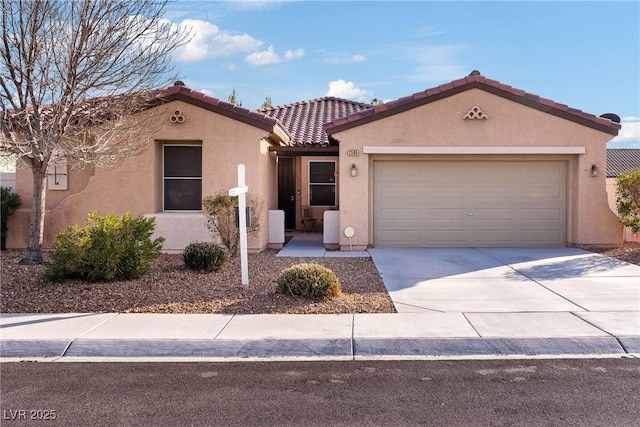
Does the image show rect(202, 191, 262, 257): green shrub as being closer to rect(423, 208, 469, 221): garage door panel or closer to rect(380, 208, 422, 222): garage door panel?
rect(380, 208, 422, 222): garage door panel

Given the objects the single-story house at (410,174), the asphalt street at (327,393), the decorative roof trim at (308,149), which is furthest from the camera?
the decorative roof trim at (308,149)

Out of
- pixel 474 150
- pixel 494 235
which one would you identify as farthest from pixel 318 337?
pixel 494 235

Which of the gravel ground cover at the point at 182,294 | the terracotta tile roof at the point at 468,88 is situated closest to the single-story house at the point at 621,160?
the terracotta tile roof at the point at 468,88

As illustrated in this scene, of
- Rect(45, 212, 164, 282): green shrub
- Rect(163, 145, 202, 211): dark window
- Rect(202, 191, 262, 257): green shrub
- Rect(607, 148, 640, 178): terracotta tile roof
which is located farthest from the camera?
Rect(607, 148, 640, 178): terracotta tile roof

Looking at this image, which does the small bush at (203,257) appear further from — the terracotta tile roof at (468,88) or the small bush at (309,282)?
the terracotta tile roof at (468,88)

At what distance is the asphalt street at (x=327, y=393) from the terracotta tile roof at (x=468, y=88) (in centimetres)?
864

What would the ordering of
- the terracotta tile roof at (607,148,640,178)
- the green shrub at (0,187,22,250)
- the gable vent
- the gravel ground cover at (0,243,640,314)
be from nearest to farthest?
the gravel ground cover at (0,243,640,314) → the green shrub at (0,187,22,250) → the gable vent → the terracotta tile roof at (607,148,640,178)

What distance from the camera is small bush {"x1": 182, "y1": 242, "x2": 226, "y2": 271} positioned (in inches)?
421

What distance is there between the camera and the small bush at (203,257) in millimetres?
10695

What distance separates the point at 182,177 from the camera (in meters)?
14.3

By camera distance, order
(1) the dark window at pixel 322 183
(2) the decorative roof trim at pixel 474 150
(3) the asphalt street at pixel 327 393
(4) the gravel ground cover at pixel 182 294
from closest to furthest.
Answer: (3) the asphalt street at pixel 327 393, (4) the gravel ground cover at pixel 182 294, (2) the decorative roof trim at pixel 474 150, (1) the dark window at pixel 322 183

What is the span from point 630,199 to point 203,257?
10.1m

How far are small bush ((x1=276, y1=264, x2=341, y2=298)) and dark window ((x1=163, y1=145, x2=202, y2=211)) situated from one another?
6.32 metres

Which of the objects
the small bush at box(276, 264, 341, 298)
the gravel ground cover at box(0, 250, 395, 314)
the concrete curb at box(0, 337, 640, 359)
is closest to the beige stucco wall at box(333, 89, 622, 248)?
the gravel ground cover at box(0, 250, 395, 314)
